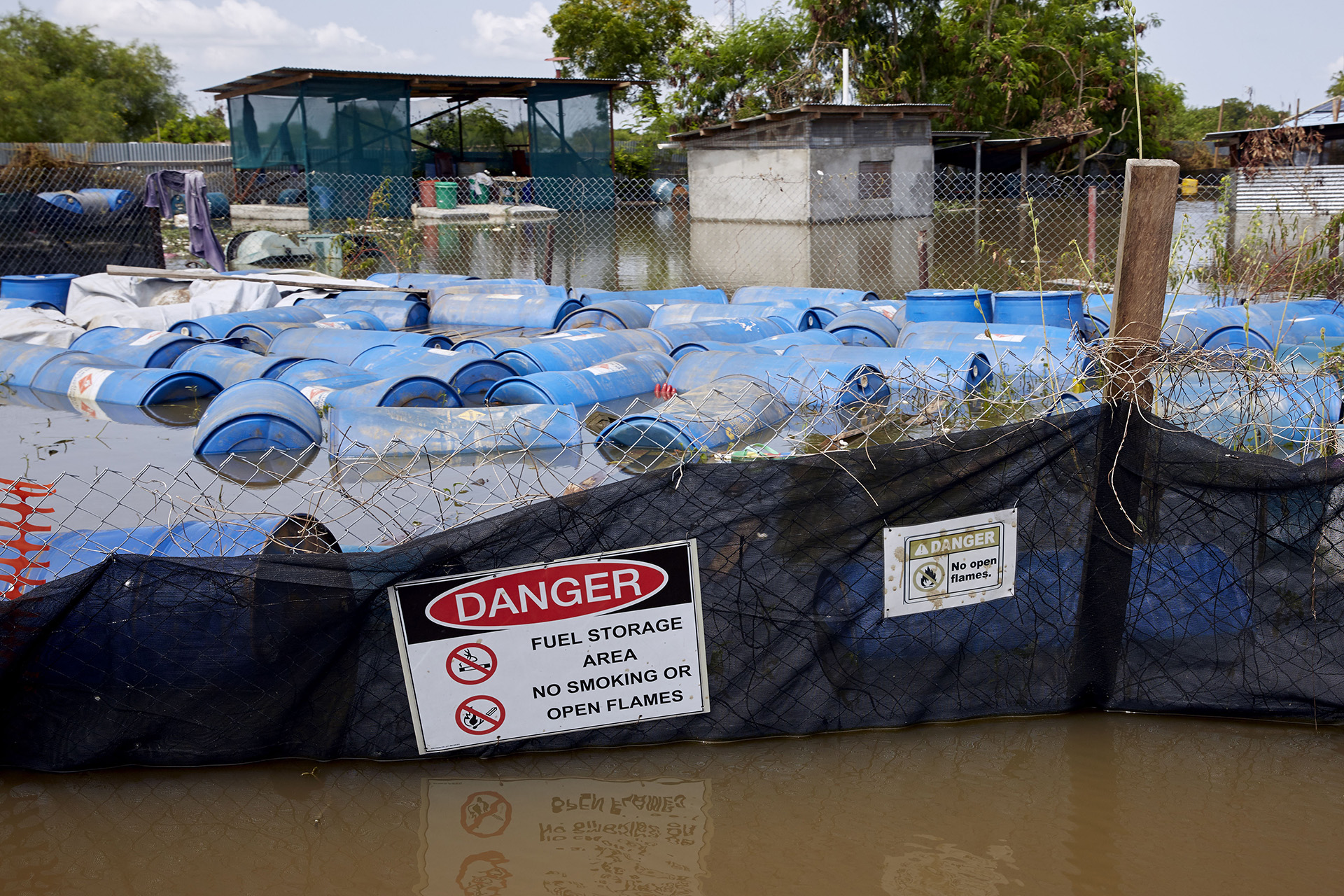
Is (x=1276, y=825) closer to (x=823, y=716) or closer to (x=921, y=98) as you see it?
(x=823, y=716)

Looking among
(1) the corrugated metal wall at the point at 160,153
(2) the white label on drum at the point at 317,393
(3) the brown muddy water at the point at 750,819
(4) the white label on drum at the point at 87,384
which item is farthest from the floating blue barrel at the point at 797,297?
(1) the corrugated metal wall at the point at 160,153

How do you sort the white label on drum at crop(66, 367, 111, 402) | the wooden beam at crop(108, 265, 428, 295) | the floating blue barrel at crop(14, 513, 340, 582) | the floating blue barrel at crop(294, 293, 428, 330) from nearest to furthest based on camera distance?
the floating blue barrel at crop(14, 513, 340, 582), the white label on drum at crop(66, 367, 111, 402), the floating blue barrel at crop(294, 293, 428, 330), the wooden beam at crop(108, 265, 428, 295)

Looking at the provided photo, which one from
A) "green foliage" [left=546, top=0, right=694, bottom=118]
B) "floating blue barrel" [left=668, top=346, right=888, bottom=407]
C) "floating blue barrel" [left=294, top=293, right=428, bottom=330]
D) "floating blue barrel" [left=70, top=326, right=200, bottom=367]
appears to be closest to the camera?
"floating blue barrel" [left=668, top=346, right=888, bottom=407]

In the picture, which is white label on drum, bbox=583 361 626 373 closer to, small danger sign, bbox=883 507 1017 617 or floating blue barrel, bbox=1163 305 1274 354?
floating blue barrel, bbox=1163 305 1274 354

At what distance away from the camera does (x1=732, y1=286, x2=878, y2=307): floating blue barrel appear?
35.6 feet

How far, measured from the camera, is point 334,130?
28484mm

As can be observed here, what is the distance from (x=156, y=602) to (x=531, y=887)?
4.58 ft

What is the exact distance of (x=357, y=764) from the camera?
127 inches

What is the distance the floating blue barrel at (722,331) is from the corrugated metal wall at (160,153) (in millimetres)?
25963

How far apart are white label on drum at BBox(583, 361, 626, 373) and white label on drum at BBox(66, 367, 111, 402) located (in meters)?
4.33

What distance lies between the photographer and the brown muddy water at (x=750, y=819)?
277cm

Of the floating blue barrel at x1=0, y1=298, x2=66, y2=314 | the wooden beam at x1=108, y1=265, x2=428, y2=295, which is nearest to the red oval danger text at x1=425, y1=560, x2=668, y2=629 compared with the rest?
the wooden beam at x1=108, y1=265, x2=428, y2=295

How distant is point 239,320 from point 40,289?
12.4 feet

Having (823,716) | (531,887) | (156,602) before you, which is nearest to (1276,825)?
(823,716)
